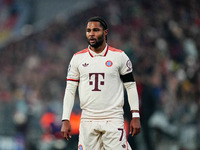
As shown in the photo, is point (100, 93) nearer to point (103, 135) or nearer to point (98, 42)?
point (103, 135)

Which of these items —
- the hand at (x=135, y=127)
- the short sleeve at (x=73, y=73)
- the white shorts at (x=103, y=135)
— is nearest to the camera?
the white shorts at (x=103, y=135)

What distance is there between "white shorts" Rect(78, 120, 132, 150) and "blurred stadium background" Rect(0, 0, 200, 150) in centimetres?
315

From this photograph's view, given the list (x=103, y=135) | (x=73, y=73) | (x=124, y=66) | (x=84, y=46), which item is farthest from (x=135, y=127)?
(x=84, y=46)

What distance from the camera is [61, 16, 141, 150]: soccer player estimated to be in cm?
376

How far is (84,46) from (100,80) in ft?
22.7

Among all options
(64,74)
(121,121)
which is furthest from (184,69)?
(121,121)

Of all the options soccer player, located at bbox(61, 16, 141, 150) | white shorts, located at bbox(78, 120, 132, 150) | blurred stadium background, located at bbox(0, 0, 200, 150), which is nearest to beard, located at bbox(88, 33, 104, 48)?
soccer player, located at bbox(61, 16, 141, 150)

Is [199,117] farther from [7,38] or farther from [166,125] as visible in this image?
[7,38]

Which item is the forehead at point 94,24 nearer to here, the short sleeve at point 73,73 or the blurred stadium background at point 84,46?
the short sleeve at point 73,73

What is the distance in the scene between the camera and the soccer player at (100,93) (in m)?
3.76

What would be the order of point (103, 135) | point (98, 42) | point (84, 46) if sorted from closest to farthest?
1. point (103, 135)
2. point (98, 42)
3. point (84, 46)

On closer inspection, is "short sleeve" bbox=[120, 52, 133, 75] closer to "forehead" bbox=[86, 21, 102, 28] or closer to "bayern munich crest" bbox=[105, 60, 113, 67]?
"bayern munich crest" bbox=[105, 60, 113, 67]

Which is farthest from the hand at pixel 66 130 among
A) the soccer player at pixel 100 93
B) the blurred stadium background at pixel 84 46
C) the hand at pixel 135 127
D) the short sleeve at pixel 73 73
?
the blurred stadium background at pixel 84 46

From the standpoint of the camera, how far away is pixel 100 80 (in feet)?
12.5
